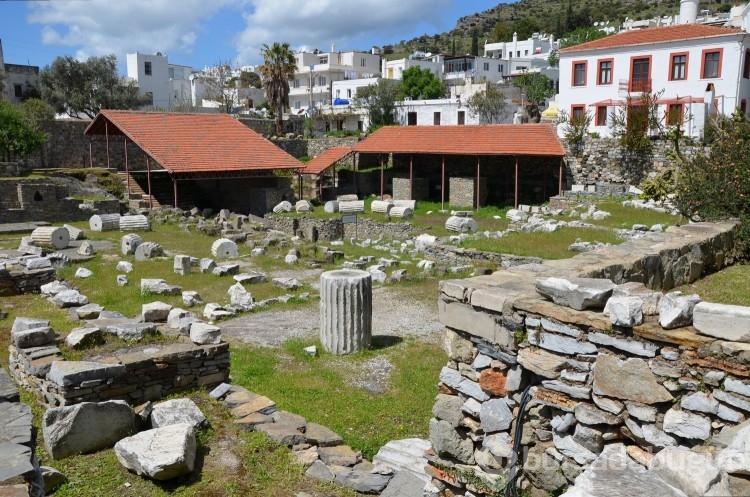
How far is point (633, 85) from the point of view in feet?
111

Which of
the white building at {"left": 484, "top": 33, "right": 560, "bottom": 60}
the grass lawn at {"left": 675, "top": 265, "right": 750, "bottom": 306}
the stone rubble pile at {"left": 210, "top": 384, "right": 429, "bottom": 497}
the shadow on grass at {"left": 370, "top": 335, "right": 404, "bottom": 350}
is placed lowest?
the shadow on grass at {"left": 370, "top": 335, "right": 404, "bottom": 350}

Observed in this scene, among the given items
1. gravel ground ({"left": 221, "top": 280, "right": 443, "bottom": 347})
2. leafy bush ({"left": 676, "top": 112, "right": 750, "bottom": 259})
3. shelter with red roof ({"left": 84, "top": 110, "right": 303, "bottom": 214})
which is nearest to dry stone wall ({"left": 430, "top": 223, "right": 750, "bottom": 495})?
leafy bush ({"left": 676, "top": 112, "right": 750, "bottom": 259})

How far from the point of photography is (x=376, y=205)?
30.1 metres

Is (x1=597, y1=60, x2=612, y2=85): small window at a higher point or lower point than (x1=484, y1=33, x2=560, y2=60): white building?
lower

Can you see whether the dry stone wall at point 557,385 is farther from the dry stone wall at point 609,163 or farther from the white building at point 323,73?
the white building at point 323,73

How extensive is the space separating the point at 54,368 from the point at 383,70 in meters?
71.1

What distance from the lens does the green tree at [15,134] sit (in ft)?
102

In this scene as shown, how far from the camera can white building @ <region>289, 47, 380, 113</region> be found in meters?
71.2

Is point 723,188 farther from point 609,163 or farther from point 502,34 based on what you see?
point 502,34

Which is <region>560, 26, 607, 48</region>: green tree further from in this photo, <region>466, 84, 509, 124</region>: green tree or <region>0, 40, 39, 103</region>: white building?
<region>0, 40, 39, 103</region>: white building

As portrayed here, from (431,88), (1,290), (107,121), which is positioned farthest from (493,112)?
(1,290)

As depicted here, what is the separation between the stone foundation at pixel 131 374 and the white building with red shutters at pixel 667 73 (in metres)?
26.4

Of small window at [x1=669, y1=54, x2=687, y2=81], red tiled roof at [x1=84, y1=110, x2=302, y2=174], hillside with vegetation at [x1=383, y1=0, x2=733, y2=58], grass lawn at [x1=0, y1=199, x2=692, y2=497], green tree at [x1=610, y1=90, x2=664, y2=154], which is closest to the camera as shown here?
grass lawn at [x1=0, y1=199, x2=692, y2=497]

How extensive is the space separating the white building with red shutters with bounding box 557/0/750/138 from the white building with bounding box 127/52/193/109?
122 ft
